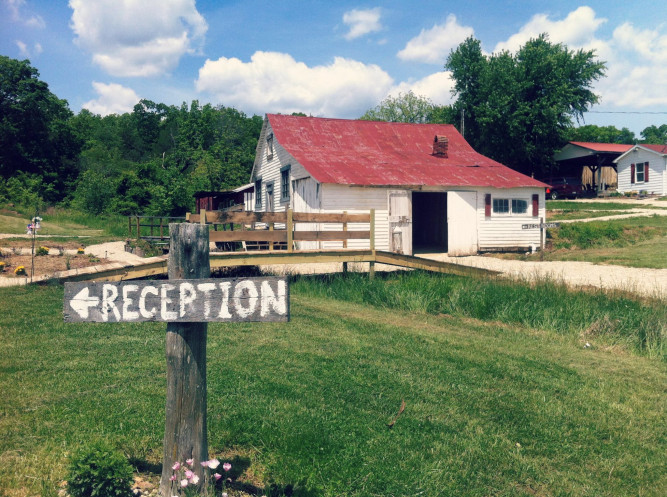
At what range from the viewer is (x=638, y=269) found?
15.9 metres

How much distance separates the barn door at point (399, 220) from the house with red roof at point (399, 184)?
0.12 ft

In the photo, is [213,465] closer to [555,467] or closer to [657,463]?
[555,467]

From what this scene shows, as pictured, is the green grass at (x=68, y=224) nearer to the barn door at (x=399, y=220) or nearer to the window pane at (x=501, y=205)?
the barn door at (x=399, y=220)

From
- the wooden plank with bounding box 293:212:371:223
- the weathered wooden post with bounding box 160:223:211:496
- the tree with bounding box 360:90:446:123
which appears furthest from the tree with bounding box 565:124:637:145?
the weathered wooden post with bounding box 160:223:211:496

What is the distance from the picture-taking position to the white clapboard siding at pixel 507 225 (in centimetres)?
2234

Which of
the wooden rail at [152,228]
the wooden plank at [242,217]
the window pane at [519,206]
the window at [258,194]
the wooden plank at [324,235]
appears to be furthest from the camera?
the window at [258,194]

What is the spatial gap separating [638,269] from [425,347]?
1141cm

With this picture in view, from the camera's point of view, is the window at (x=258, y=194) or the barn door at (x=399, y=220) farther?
the window at (x=258, y=194)

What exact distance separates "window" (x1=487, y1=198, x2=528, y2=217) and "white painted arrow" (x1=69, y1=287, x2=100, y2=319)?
2098cm

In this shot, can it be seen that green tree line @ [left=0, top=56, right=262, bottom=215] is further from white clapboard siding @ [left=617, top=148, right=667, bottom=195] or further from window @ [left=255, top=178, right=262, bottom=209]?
white clapboard siding @ [left=617, top=148, right=667, bottom=195]

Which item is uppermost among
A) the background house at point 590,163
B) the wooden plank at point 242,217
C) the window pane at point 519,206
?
the background house at point 590,163

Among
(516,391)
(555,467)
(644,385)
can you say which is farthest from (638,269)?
(555,467)

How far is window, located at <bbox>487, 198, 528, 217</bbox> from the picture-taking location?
22656 millimetres

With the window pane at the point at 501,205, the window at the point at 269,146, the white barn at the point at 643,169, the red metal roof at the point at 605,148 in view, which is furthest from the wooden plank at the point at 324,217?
the red metal roof at the point at 605,148
